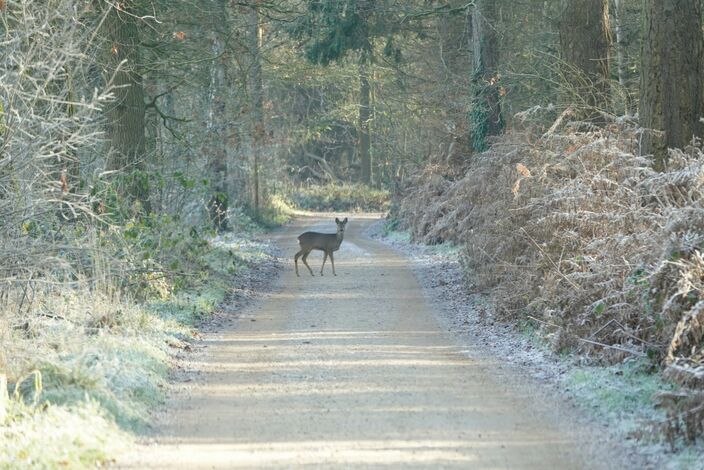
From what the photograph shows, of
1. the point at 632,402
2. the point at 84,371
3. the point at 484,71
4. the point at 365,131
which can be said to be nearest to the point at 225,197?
the point at 84,371

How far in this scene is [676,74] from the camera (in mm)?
12734

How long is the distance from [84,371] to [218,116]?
18476 millimetres

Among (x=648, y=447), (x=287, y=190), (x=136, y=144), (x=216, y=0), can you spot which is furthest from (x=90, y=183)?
(x=287, y=190)

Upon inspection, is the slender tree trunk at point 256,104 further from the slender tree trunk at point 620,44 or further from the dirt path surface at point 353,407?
the dirt path surface at point 353,407

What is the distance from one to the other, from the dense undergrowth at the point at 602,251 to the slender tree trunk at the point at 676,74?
434 mm

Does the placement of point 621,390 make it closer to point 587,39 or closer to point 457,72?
point 587,39

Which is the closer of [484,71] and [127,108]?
[127,108]

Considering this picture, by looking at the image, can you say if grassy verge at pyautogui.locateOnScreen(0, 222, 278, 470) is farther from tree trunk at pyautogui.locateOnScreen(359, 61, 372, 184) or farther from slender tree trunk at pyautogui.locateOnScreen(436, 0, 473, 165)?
tree trunk at pyautogui.locateOnScreen(359, 61, 372, 184)

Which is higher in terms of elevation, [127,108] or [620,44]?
[620,44]

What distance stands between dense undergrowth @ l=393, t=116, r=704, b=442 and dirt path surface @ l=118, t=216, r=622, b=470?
1089mm

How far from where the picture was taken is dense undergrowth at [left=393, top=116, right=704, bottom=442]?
8.56 metres

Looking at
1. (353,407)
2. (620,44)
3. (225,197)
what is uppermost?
(620,44)

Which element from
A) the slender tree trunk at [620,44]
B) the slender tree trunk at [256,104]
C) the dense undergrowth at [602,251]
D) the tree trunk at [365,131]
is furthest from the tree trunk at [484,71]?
the tree trunk at [365,131]

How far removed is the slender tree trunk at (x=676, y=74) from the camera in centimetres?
1272
